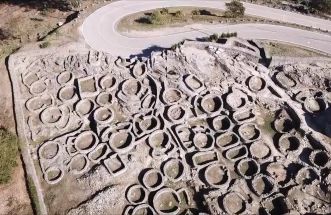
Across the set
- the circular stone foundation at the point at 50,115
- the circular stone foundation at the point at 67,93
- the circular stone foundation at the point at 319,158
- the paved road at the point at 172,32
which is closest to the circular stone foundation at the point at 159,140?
the circular stone foundation at the point at 50,115

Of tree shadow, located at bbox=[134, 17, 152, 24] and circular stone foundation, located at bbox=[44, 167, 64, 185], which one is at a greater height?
tree shadow, located at bbox=[134, 17, 152, 24]

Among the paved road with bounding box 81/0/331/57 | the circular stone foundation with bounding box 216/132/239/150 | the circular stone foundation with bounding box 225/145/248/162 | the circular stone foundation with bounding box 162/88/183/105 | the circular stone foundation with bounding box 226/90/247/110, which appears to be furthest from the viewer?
A: the paved road with bounding box 81/0/331/57

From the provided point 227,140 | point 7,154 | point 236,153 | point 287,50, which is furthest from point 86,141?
point 287,50

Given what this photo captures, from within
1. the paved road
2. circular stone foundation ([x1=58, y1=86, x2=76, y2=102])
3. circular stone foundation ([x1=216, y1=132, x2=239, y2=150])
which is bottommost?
circular stone foundation ([x1=216, y1=132, x2=239, y2=150])

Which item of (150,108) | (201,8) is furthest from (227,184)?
(201,8)

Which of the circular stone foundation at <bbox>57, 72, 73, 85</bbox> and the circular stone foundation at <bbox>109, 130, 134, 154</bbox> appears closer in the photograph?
the circular stone foundation at <bbox>109, 130, 134, 154</bbox>

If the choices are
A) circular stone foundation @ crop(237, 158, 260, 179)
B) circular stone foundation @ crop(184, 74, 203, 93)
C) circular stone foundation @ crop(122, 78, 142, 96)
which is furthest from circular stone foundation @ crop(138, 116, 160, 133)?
circular stone foundation @ crop(237, 158, 260, 179)

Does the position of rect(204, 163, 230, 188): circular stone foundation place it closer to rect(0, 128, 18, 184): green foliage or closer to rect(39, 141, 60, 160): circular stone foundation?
rect(39, 141, 60, 160): circular stone foundation
